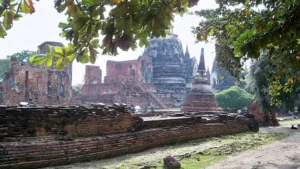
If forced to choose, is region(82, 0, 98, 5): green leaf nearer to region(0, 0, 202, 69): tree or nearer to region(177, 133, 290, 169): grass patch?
region(0, 0, 202, 69): tree

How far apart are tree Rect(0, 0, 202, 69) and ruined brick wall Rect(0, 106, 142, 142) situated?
3302 mm

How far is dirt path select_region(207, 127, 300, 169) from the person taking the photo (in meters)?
5.69

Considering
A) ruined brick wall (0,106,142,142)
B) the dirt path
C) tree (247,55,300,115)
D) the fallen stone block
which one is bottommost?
the dirt path

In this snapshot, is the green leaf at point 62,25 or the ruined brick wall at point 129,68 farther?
the ruined brick wall at point 129,68

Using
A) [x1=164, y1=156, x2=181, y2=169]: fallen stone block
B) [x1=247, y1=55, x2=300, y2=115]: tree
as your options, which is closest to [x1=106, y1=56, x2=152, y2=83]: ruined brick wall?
[x1=247, y1=55, x2=300, y2=115]: tree

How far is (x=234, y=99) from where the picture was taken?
28.0m

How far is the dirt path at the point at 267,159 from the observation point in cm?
569

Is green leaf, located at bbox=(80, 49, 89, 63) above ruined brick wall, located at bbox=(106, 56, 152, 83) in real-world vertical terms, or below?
below

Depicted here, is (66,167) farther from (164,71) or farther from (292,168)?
(164,71)

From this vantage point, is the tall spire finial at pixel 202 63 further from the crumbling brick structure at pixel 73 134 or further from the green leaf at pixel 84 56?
the green leaf at pixel 84 56

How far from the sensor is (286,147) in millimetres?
8047


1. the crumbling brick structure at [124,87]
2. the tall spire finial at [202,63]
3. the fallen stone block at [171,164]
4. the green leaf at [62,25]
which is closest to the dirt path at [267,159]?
the fallen stone block at [171,164]

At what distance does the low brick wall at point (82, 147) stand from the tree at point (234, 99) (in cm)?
2063

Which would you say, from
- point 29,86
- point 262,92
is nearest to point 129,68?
point 29,86
